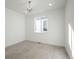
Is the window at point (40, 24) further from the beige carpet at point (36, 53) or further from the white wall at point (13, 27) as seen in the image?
the beige carpet at point (36, 53)

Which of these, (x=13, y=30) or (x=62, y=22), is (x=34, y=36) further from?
(x=62, y=22)

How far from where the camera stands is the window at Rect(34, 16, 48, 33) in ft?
15.4

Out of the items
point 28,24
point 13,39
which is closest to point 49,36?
point 28,24

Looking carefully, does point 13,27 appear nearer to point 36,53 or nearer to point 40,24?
point 40,24

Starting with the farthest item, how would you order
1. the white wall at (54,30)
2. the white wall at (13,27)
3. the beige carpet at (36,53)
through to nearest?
the white wall at (54,30), the white wall at (13,27), the beige carpet at (36,53)

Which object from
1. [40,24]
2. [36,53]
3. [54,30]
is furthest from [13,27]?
[54,30]

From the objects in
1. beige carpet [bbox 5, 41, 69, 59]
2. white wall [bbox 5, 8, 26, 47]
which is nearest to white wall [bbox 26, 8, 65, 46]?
beige carpet [bbox 5, 41, 69, 59]

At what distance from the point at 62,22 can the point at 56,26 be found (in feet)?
1.55

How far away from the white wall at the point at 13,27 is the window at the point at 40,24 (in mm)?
A: 1118

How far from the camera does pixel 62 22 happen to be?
3.81 meters

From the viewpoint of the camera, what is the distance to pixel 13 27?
4.16 m

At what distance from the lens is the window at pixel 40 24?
4.70 m

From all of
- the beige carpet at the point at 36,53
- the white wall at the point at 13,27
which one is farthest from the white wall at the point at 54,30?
the white wall at the point at 13,27
